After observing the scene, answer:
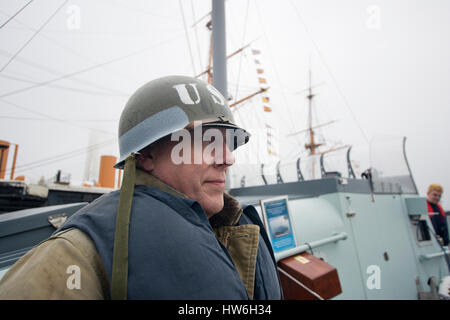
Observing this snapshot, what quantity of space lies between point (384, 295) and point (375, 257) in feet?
2.09

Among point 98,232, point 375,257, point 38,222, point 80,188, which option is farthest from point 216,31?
point 80,188

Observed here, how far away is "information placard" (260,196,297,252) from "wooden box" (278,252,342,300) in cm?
26

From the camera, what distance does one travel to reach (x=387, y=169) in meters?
6.34

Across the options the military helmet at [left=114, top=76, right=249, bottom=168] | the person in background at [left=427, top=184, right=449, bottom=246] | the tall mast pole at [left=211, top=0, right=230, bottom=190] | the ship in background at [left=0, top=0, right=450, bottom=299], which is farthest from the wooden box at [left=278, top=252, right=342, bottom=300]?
the person in background at [left=427, top=184, right=449, bottom=246]

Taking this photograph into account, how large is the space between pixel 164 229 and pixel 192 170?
0.41m

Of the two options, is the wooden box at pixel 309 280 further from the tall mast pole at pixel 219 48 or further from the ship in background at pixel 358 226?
the tall mast pole at pixel 219 48

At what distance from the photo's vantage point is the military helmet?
1.17 metres

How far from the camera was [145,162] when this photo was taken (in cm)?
117

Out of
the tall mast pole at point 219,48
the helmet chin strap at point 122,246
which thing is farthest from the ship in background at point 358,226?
the helmet chin strap at point 122,246

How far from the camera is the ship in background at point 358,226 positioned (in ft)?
6.37

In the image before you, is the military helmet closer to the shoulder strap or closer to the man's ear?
the man's ear

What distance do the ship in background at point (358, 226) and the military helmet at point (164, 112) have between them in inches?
44.6

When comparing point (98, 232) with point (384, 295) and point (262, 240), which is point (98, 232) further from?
point (384, 295)

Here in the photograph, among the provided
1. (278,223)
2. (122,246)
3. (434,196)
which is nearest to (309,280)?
(278,223)
